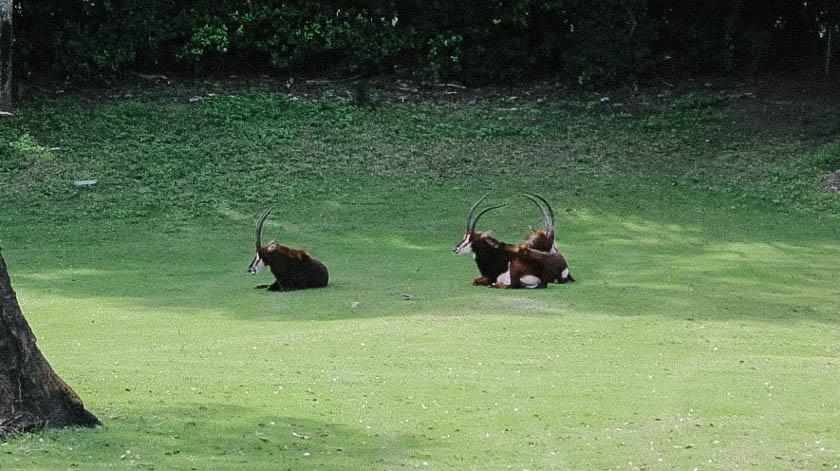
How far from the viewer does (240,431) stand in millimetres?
6117

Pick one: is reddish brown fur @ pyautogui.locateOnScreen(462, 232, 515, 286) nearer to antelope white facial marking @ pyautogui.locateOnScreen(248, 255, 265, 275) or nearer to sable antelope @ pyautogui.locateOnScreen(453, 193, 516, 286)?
sable antelope @ pyautogui.locateOnScreen(453, 193, 516, 286)

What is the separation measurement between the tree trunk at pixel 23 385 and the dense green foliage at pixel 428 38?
1673 cm

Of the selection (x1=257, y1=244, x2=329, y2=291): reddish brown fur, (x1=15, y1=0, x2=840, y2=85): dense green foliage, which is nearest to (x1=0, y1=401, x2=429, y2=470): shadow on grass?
(x1=257, y1=244, x2=329, y2=291): reddish brown fur

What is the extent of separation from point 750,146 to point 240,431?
16.3m

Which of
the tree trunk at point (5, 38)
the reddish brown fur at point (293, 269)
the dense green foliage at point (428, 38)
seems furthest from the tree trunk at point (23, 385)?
the dense green foliage at point (428, 38)

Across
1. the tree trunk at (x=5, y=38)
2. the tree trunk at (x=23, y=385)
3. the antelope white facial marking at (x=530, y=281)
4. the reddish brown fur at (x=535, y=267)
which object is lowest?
the antelope white facial marking at (x=530, y=281)

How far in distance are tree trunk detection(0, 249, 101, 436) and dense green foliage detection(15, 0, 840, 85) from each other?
16734mm

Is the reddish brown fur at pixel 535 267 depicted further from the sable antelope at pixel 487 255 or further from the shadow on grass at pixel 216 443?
the shadow on grass at pixel 216 443

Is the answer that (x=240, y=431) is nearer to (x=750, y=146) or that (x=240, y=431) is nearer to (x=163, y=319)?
(x=163, y=319)

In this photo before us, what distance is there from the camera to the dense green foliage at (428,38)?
2198cm

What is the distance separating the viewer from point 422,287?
39.9 feet

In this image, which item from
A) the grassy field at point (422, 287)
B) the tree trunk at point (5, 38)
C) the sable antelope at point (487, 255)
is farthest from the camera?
the sable antelope at point (487, 255)

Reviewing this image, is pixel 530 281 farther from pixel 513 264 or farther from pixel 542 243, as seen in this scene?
pixel 542 243

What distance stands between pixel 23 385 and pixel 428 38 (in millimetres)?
18187
